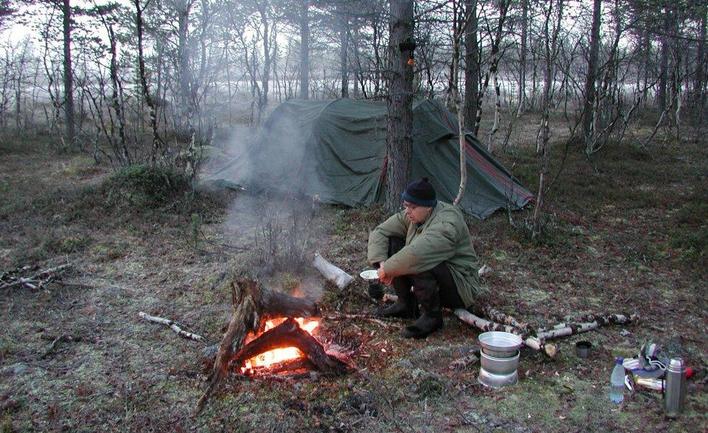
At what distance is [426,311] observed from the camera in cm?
407

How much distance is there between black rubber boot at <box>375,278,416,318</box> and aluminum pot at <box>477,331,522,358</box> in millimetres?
838

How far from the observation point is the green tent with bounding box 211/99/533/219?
810 centimetres

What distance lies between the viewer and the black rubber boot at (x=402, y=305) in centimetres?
423

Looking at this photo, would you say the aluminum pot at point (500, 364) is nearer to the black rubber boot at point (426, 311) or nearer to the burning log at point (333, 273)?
the black rubber boot at point (426, 311)

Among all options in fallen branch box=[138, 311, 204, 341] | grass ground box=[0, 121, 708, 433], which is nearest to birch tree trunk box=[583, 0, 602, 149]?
grass ground box=[0, 121, 708, 433]

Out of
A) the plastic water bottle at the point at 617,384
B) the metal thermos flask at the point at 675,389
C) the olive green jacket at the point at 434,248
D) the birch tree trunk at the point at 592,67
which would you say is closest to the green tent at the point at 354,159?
the olive green jacket at the point at 434,248

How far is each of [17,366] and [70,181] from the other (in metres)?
7.02

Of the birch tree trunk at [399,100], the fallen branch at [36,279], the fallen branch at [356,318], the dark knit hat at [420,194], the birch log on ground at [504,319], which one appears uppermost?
the birch tree trunk at [399,100]

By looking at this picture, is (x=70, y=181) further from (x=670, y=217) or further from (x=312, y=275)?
(x=670, y=217)

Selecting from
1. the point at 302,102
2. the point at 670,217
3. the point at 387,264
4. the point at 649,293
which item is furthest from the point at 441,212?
the point at 302,102

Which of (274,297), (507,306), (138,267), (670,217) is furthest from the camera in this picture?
(670,217)

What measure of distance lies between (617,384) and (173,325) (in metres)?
3.13

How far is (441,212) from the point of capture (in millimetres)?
4051

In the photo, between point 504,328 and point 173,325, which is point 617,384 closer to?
point 504,328
